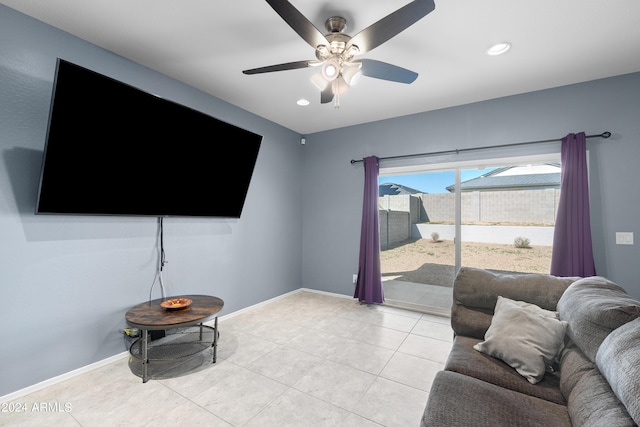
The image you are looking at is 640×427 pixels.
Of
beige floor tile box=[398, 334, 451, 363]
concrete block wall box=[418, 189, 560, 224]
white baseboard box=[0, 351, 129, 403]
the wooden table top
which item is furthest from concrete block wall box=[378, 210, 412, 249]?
white baseboard box=[0, 351, 129, 403]

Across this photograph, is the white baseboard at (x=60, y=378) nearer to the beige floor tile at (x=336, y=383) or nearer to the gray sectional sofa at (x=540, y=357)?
the beige floor tile at (x=336, y=383)

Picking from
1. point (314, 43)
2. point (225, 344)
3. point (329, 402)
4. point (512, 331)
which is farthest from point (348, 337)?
point (314, 43)

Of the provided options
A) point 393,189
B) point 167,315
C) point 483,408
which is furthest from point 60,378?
point 393,189

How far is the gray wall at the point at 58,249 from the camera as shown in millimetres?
1922

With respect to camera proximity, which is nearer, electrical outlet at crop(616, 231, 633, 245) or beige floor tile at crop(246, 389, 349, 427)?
beige floor tile at crop(246, 389, 349, 427)

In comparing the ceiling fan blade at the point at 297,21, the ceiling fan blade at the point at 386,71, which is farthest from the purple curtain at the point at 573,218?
the ceiling fan blade at the point at 297,21

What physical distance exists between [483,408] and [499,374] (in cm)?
39

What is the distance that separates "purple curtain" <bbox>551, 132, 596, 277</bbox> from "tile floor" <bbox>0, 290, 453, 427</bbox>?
4.67 ft

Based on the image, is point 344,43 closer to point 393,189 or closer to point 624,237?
point 393,189

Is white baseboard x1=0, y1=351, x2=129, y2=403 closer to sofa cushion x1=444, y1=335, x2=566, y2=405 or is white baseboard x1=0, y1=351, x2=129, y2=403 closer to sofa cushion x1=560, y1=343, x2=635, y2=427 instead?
sofa cushion x1=444, y1=335, x2=566, y2=405

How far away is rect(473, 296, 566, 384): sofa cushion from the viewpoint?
1.48 meters

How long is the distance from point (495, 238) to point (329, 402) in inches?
110

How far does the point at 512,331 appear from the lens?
160 centimetres

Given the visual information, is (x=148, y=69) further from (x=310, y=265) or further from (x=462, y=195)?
(x=462, y=195)
